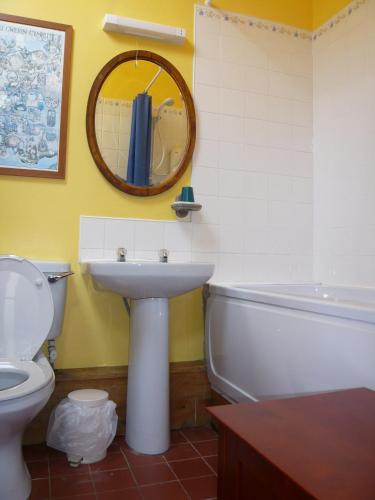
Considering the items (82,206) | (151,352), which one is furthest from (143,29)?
(151,352)

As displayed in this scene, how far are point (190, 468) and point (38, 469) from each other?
60cm

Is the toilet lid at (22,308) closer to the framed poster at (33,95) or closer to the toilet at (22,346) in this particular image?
the toilet at (22,346)

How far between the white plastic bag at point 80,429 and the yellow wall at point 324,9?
7.83ft

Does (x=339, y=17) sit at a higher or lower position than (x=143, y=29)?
higher

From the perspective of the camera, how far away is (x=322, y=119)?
2.42m

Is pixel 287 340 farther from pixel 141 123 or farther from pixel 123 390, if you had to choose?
pixel 141 123

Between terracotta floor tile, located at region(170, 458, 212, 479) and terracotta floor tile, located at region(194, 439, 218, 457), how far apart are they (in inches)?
2.6

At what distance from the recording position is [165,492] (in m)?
1.49

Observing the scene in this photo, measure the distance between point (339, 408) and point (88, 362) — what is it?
1.43 metres

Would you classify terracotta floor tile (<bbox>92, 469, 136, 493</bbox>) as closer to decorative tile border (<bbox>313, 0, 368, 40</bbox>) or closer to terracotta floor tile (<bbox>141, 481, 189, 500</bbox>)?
terracotta floor tile (<bbox>141, 481, 189, 500</bbox>)

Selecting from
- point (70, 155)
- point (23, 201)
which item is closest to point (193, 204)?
point (70, 155)

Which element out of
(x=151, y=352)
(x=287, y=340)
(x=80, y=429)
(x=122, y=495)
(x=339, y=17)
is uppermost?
(x=339, y=17)

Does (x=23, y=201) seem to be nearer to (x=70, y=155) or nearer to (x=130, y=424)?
(x=70, y=155)

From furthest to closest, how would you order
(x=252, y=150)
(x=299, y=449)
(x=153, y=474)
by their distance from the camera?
(x=252, y=150) < (x=153, y=474) < (x=299, y=449)
